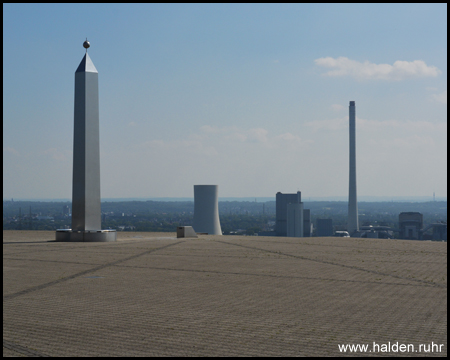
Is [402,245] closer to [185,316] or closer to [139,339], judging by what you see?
[185,316]

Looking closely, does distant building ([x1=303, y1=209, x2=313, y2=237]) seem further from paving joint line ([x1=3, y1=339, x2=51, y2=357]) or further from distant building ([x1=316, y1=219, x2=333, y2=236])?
paving joint line ([x1=3, y1=339, x2=51, y2=357])

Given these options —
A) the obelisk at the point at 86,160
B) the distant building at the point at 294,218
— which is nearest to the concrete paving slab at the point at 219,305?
the obelisk at the point at 86,160

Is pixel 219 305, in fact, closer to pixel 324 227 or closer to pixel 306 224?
pixel 306 224

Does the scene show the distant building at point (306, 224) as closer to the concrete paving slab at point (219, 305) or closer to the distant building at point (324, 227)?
the distant building at point (324, 227)

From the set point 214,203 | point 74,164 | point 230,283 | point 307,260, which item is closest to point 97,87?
point 74,164

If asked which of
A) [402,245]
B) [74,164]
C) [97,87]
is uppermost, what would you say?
[97,87]

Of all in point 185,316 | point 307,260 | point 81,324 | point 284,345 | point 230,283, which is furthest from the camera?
point 307,260

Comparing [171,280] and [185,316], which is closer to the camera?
[185,316]
